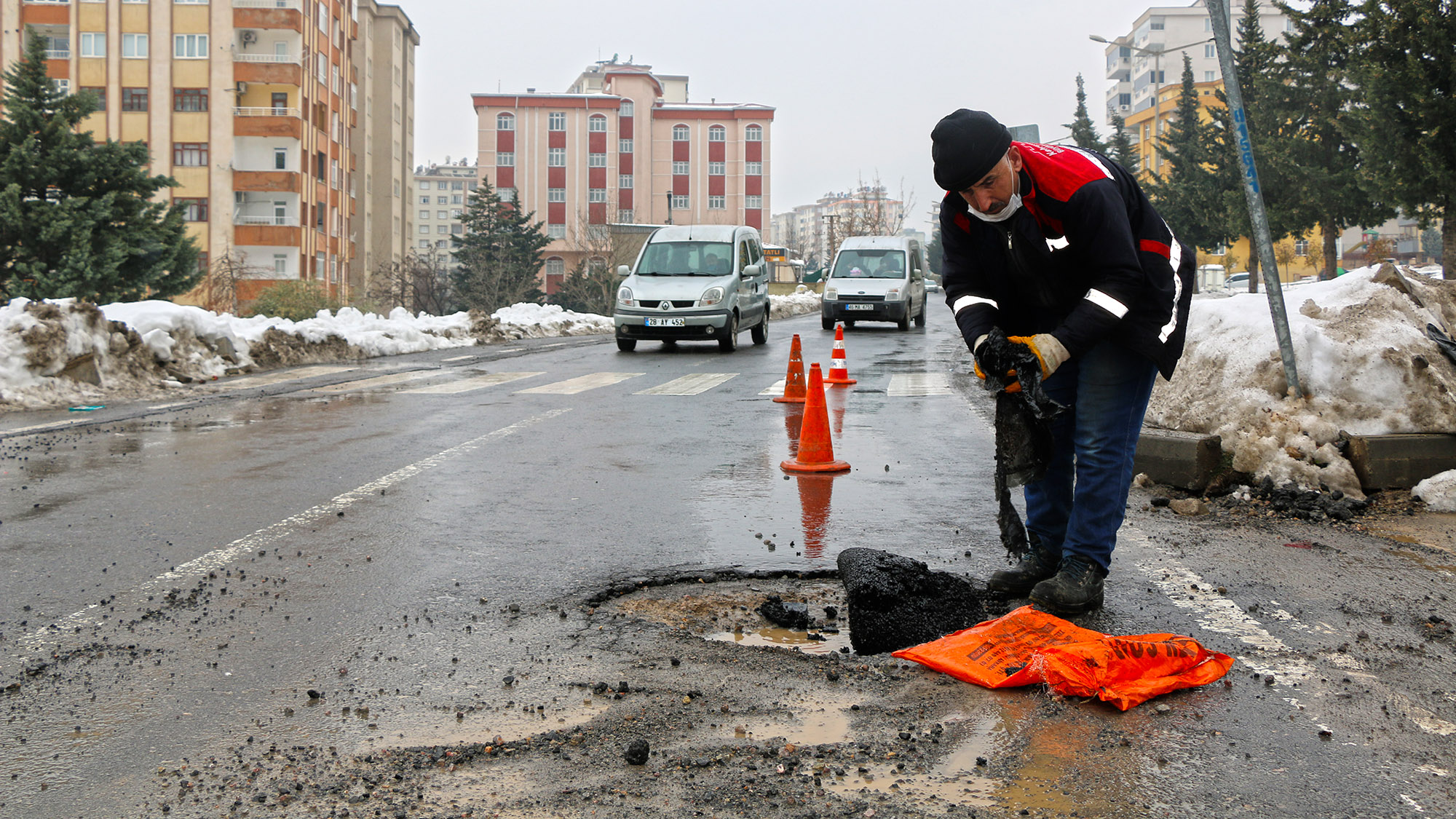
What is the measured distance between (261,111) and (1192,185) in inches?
1707

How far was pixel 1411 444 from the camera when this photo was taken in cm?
639

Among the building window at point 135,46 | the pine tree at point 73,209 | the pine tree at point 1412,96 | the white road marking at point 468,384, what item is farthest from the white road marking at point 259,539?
the building window at point 135,46

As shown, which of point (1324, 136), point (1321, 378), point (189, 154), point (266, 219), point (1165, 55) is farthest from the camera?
point (1165, 55)

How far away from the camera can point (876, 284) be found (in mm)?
24250

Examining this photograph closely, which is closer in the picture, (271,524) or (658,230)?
(271,524)

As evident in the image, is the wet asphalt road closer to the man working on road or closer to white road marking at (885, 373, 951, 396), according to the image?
the man working on road

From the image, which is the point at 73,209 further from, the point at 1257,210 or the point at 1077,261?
the point at 1077,261

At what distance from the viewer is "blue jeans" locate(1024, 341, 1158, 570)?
13.7 feet

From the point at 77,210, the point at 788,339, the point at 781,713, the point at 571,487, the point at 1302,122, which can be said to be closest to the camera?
the point at 781,713

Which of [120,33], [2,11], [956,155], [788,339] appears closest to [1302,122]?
[788,339]

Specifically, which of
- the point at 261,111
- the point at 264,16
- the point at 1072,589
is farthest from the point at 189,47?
A: the point at 1072,589

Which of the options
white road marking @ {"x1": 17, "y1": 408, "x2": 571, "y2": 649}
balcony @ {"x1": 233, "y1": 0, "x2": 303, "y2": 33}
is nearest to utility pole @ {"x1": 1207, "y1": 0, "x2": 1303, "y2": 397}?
white road marking @ {"x1": 17, "y1": 408, "x2": 571, "y2": 649}

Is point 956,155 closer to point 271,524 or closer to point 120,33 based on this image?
point 271,524

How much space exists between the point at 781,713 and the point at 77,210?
3078cm
